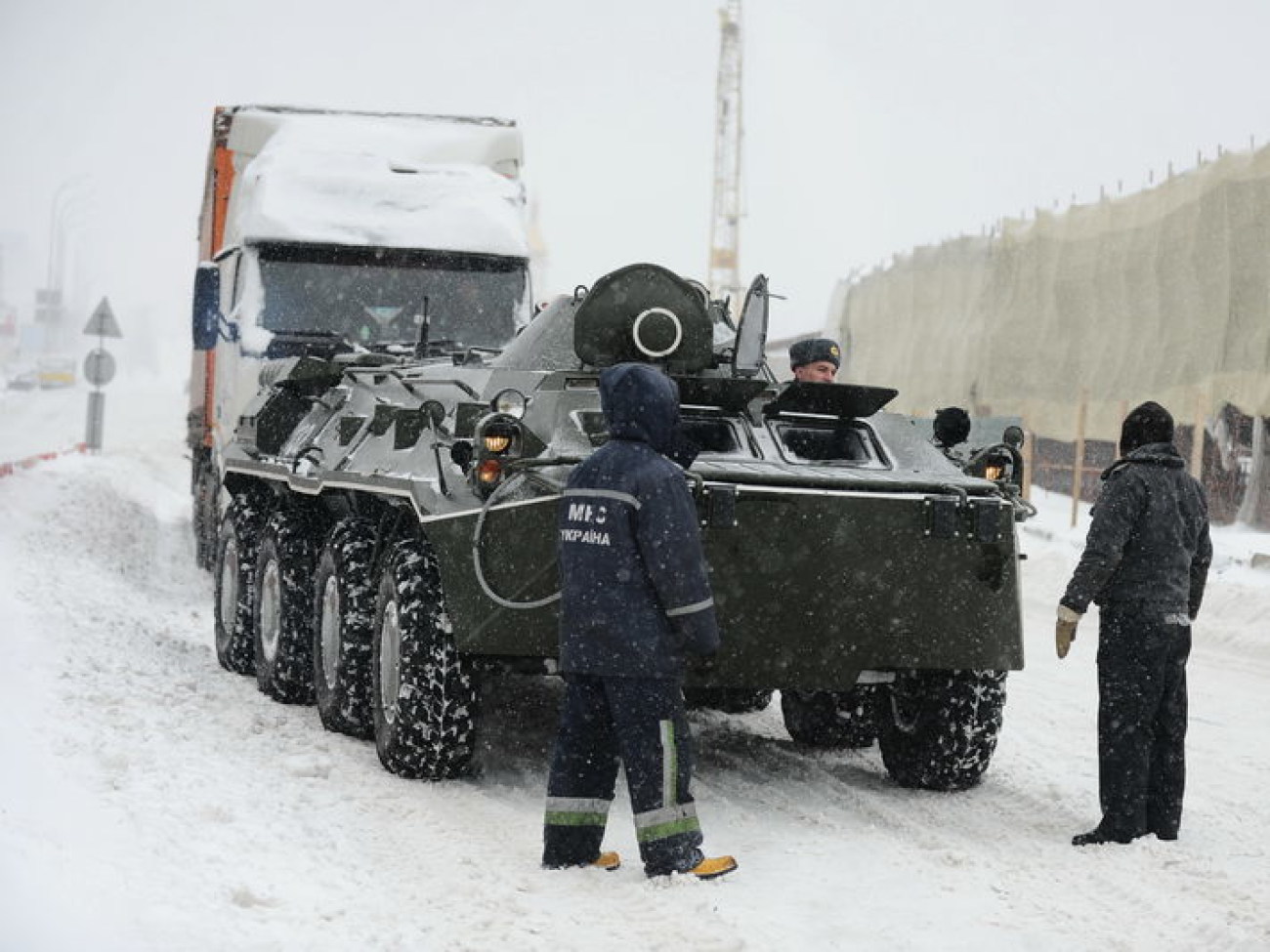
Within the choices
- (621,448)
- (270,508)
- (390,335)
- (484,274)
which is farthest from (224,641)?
(621,448)

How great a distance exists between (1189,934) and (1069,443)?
811 inches

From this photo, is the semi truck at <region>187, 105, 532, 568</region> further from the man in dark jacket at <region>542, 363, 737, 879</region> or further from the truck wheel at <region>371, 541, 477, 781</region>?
the man in dark jacket at <region>542, 363, 737, 879</region>

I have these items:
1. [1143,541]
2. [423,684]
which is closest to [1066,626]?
[1143,541]

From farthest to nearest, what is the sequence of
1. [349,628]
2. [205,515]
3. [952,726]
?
[205,515] < [349,628] < [952,726]

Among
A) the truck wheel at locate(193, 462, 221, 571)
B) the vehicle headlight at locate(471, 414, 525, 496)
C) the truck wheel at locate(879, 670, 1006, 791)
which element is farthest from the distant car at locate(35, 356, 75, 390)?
the vehicle headlight at locate(471, 414, 525, 496)

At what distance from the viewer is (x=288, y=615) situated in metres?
9.21

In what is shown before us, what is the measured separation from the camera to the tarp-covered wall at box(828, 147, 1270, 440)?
2150cm

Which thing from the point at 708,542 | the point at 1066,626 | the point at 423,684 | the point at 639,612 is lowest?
the point at 423,684

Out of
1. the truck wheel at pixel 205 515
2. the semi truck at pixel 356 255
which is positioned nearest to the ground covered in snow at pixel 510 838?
the semi truck at pixel 356 255

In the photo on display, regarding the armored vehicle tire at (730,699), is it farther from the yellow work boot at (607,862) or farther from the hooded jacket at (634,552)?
the hooded jacket at (634,552)

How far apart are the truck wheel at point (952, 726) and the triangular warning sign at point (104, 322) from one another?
21776 millimetres

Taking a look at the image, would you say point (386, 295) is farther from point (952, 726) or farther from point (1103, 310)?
point (1103, 310)

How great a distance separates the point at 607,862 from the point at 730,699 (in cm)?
307

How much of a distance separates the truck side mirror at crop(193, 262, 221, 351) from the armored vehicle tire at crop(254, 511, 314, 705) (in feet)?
10.5
